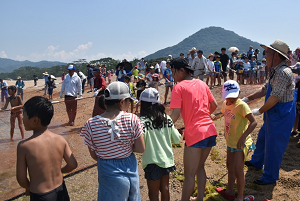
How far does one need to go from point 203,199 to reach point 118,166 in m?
1.78

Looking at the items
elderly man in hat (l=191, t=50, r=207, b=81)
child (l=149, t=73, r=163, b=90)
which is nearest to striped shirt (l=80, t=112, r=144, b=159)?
child (l=149, t=73, r=163, b=90)

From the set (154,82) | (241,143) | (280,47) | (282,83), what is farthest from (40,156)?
(154,82)

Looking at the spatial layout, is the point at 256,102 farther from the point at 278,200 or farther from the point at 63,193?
the point at 63,193

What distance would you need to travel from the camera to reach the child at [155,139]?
8.98 ft

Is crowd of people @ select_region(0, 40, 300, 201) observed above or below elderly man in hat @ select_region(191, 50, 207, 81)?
below

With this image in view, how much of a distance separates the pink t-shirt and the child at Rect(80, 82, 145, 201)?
0.77 meters

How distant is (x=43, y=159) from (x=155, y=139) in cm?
118

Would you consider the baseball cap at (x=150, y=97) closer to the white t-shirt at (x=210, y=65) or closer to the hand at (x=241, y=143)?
the hand at (x=241, y=143)

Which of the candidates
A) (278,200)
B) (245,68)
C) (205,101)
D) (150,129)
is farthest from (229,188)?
(245,68)

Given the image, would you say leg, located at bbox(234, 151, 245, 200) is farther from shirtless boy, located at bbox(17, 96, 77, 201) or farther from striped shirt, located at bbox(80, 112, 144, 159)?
shirtless boy, located at bbox(17, 96, 77, 201)

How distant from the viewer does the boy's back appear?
6.84ft

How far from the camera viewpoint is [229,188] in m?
3.49

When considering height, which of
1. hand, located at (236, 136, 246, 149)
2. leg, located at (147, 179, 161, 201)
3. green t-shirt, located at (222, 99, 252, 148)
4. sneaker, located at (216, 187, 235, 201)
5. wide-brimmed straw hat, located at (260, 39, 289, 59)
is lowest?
sneaker, located at (216, 187, 235, 201)

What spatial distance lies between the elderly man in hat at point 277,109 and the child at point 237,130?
1.78 feet
